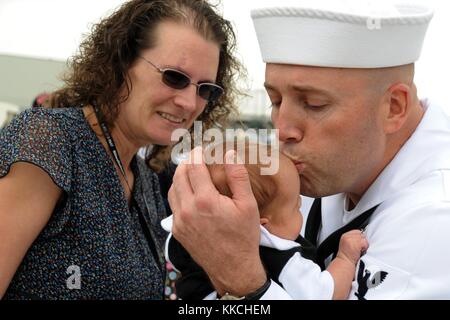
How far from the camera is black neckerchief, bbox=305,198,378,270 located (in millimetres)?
1965

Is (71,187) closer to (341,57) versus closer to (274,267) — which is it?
(274,267)

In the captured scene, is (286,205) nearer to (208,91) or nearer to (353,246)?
(353,246)

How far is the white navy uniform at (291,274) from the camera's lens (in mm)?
1778

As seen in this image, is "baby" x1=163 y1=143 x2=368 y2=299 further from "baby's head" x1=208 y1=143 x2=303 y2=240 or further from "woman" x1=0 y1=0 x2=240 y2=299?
"woman" x1=0 y1=0 x2=240 y2=299

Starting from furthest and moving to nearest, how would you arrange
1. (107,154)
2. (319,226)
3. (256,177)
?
(107,154), (319,226), (256,177)

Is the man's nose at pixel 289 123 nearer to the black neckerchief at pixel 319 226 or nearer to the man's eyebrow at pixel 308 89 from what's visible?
the man's eyebrow at pixel 308 89

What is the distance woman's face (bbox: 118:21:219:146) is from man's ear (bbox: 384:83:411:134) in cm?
136

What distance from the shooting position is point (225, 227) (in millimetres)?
1737

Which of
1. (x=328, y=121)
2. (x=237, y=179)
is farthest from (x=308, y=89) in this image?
(x=237, y=179)

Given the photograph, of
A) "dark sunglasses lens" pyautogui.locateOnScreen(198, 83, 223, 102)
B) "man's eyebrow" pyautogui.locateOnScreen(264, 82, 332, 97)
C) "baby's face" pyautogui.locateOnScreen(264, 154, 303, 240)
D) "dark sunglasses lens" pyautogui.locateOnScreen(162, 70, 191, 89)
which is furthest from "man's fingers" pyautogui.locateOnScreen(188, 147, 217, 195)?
"dark sunglasses lens" pyautogui.locateOnScreen(198, 83, 223, 102)

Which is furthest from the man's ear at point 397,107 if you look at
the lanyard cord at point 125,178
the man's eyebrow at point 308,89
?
the lanyard cord at point 125,178

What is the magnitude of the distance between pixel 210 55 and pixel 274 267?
1.57 metres

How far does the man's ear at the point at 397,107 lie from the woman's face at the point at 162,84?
136 centimetres

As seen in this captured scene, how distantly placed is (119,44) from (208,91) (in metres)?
0.56
